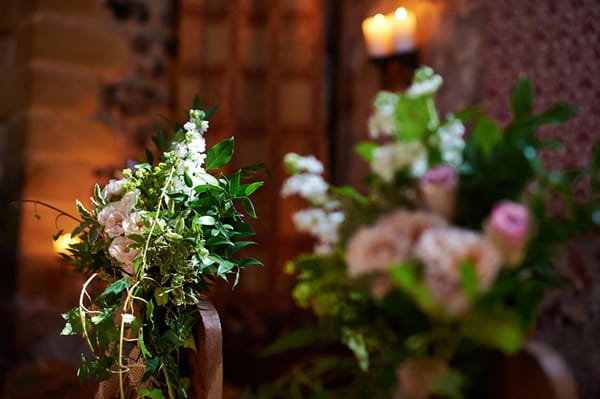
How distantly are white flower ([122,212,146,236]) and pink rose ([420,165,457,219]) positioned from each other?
45 cm

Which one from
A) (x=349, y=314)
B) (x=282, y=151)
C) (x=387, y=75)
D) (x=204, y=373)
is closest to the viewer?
(x=349, y=314)

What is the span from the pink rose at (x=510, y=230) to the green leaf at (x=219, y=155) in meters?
0.49

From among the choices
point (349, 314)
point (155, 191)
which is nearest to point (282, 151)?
point (155, 191)

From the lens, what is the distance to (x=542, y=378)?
1.74 ft

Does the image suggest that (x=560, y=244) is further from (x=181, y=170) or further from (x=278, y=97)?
(x=278, y=97)

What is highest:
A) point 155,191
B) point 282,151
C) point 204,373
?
point 282,151

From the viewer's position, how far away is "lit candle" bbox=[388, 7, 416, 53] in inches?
99.6

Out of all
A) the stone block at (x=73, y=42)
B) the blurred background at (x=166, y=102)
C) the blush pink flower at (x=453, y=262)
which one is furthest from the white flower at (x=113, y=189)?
the stone block at (x=73, y=42)

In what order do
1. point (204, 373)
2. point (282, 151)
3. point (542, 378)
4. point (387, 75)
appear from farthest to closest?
point (282, 151)
point (387, 75)
point (204, 373)
point (542, 378)

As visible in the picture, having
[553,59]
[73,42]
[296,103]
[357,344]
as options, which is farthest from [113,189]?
[73,42]

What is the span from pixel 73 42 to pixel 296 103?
1.19m

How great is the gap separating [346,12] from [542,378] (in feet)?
9.53

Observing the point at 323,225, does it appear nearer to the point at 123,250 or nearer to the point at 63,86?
the point at 123,250

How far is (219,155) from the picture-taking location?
92 cm
